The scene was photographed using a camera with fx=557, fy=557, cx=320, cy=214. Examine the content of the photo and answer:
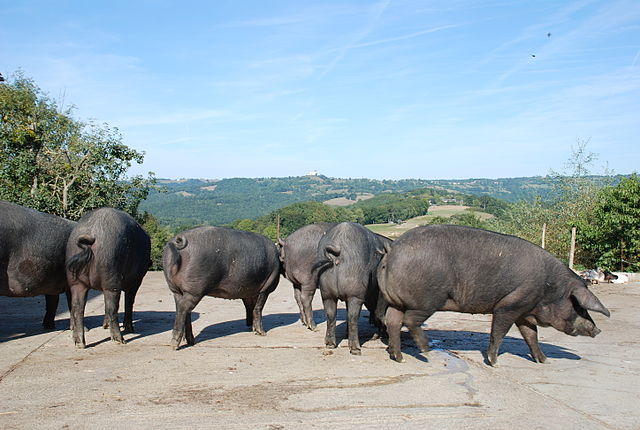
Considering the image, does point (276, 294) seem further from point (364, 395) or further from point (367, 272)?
point (364, 395)

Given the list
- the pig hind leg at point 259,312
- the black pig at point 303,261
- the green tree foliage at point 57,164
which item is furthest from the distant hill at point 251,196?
the pig hind leg at point 259,312

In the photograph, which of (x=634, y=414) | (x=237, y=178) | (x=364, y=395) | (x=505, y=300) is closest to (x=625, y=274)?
(x=505, y=300)

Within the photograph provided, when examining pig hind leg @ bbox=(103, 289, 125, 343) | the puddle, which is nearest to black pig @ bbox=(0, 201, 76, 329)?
pig hind leg @ bbox=(103, 289, 125, 343)

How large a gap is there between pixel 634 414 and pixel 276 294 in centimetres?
1070

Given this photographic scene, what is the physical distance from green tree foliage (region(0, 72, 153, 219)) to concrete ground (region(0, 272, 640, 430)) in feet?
28.8

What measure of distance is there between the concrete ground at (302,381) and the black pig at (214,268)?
633mm

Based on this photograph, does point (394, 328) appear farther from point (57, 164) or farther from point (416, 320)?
point (57, 164)

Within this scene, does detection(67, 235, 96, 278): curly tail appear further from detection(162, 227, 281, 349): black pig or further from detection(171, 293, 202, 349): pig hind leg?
detection(171, 293, 202, 349): pig hind leg

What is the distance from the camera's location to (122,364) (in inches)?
277

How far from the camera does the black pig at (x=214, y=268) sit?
786cm

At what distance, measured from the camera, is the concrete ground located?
5156 millimetres

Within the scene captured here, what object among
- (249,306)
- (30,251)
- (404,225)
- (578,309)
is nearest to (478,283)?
(578,309)

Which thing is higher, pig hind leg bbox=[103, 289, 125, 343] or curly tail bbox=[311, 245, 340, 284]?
curly tail bbox=[311, 245, 340, 284]

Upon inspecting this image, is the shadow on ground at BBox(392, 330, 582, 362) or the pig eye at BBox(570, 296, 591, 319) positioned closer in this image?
the pig eye at BBox(570, 296, 591, 319)
